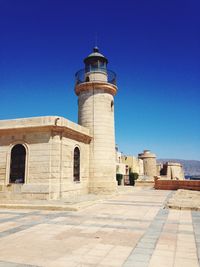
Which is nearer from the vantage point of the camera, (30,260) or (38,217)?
(30,260)

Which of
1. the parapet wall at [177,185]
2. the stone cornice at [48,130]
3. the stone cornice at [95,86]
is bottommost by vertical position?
the parapet wall at [177,185]

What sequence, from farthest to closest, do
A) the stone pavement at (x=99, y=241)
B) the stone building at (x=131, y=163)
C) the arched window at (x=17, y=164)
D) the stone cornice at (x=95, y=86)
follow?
1. the stone building at (x=131, y=163)
2. the stone cornice at (x=95, y=86)
3. the arched window at (x=17, y=164)
4. the stone pavement at (x=99, y=241)

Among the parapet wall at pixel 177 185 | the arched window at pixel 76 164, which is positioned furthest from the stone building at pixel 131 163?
the arched window at pixel 76 164

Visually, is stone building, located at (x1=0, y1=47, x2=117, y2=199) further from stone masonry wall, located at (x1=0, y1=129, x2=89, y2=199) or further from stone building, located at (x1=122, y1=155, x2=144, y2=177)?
stone building, located at (x1=122, y1=155, x2=144, y2=177)

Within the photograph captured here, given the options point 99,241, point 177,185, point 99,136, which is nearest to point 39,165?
point 99,136

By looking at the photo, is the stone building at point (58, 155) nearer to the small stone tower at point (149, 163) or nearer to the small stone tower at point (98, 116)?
the small stone tower at point (98, 116)

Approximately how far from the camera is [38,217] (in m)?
8.22

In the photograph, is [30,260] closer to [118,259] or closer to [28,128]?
[118,259]

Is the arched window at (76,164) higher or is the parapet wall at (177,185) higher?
the arched window at (76,164)

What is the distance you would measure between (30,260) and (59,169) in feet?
28.8

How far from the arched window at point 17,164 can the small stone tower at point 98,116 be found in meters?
4.95

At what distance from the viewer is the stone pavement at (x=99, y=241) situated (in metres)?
4.28

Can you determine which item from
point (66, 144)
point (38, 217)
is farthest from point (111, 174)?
point (38, 217)

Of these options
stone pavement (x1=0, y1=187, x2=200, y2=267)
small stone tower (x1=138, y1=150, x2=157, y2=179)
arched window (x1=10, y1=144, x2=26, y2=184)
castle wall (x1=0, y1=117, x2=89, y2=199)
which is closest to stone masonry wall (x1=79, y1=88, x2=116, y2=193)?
castle wall (x1=0, y1=117, x2=89, y2=199)
